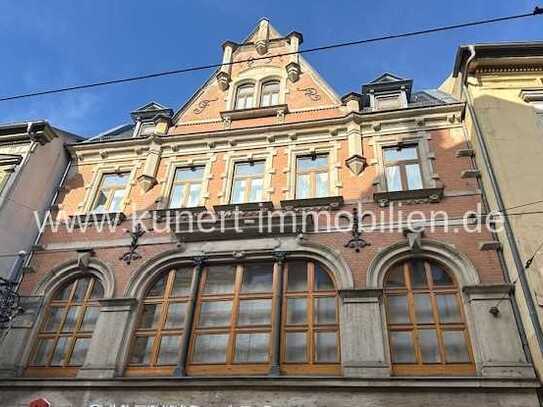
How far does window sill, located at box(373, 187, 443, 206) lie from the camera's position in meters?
10.1

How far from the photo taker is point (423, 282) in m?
9.17

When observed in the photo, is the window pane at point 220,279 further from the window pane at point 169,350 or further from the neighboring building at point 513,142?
the neighboring building at point 513,142

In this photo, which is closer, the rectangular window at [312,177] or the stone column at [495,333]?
the stone column at [495,333]

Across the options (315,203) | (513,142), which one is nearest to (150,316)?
(315,203)

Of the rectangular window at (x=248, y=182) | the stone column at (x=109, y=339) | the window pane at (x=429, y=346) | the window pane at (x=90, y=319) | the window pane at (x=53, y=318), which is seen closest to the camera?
the window pane at (x=429, y=346)

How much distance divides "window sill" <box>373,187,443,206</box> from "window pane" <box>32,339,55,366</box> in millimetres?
7868

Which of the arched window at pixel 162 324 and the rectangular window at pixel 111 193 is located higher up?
the rectangular window at pixel 111 193

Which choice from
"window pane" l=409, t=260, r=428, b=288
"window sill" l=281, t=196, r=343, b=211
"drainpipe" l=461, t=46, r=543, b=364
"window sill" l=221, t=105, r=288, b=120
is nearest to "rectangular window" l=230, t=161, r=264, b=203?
"window sill" l=281, t=196, r=343, b=211

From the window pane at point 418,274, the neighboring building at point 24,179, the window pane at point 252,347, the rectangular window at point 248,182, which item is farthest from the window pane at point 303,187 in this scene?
the neighboring building at point 24,179

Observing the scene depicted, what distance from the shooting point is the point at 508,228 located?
8.62 meters

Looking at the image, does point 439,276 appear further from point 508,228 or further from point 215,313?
point 215,313

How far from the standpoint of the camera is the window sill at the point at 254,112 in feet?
42.7

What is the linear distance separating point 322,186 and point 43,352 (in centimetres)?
731

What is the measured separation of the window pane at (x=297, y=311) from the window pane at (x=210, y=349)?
1.35m
